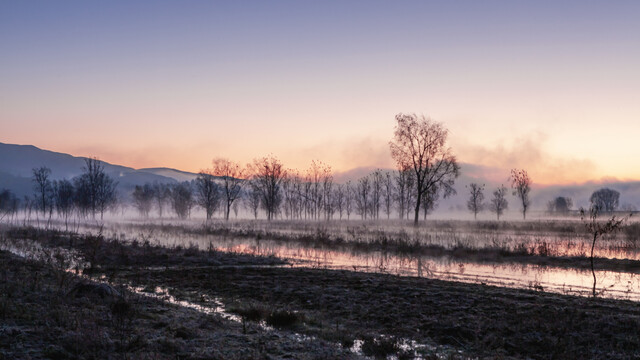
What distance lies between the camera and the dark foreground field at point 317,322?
25.5 ft

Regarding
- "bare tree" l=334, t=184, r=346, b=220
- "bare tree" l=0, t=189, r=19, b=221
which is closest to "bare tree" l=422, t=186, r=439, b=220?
"bare tree" l=334, t=184, r=346, b=220

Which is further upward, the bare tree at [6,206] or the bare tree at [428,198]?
the bare tree at [428,198]

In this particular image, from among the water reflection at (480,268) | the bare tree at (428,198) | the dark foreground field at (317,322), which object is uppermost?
the bare tree at (428,198)

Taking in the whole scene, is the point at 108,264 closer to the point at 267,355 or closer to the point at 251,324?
the point at 251,324

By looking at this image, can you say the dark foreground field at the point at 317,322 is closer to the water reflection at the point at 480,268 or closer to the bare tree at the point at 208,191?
the water reflection at the point at 480,268

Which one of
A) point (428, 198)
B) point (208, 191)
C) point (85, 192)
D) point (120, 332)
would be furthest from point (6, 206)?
point (120, 332)

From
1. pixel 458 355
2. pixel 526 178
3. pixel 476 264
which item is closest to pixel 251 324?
pixel 458 355

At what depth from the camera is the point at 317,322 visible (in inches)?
428

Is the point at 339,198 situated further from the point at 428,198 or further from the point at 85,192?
the point at 428,198

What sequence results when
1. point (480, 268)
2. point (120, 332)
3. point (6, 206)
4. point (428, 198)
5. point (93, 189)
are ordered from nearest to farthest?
point (120, 332), point (480, 268), point (428, 198), point (93, 189), point (6, 206)

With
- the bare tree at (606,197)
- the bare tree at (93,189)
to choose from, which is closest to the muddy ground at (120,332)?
the bare tree at (93,189)

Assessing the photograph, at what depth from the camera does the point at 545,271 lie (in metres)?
20.8

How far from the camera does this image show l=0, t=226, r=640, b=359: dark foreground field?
7773 millimetres

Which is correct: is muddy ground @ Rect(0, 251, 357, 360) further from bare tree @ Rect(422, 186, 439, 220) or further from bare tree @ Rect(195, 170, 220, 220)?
bare tree @ Rect(195, 170, 220, 220)
